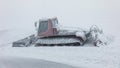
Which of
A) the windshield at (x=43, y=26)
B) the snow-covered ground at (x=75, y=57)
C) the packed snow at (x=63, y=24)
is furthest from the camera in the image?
the windshield at (x=43, y=26)

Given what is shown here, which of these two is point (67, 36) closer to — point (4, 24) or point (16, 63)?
point (16, 63)

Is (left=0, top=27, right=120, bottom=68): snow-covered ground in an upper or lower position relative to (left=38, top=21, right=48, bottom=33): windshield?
lower

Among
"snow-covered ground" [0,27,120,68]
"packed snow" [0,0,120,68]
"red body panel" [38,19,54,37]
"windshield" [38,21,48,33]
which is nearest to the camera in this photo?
"snow-covered ground" [0,27,120,68]

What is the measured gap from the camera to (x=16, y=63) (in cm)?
458

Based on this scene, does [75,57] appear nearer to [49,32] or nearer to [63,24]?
[49,32]

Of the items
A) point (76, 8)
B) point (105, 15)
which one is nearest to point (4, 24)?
point (76, 8)

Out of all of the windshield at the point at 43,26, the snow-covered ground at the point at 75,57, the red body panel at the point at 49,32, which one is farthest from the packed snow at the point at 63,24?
the windshield at the point at 43,26

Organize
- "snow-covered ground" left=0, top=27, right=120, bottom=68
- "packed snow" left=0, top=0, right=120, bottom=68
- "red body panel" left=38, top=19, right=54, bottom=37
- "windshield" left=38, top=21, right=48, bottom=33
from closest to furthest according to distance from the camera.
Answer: "snow-covered ground" left=0, top=27, right=120, bottom=68
"packed snow" left=0, top=0, right=120, bottom=68
"red body panel" left=38, top=19, right=54, bottom=37
"windshield" left=38, top=21, right=48, bottom=33

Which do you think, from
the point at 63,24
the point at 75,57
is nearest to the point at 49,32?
the point at 75,57

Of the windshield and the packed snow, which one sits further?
the windshield

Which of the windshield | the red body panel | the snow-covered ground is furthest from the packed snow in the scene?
the windshield

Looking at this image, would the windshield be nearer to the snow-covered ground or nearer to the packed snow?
the packed snow

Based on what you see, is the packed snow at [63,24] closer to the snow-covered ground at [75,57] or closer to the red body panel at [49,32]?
the snow-covered ground at [75,57]

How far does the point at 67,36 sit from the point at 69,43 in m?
0.28
